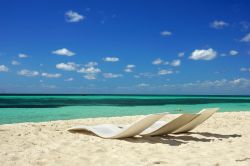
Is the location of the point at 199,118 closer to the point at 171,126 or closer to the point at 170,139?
the point at 171,126

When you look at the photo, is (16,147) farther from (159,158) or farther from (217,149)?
(217,149)

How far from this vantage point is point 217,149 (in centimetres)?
614

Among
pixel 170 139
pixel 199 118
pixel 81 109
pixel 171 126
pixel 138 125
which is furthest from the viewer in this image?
pixel 81 109

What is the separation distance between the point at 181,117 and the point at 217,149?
1687 mm

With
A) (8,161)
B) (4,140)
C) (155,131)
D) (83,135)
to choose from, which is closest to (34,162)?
(8,161)

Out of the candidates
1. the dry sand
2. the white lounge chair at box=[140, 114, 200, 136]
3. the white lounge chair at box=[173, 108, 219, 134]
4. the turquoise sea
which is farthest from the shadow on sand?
the turquoise sea

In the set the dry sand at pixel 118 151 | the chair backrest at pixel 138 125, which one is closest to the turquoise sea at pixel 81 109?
the dry sand at pixel 118 151

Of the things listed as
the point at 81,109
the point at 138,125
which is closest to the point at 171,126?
the point at 138,125

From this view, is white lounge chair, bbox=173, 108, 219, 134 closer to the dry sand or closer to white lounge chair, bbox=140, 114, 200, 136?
white lounge chair, bbox=140, 114, 200, 136

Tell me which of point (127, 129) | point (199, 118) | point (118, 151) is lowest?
point (118, 151)

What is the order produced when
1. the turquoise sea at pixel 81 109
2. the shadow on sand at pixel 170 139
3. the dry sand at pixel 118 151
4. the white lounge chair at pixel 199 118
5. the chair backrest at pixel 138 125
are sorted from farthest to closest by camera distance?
the turquoise sea at pixel 81 109 < the white lounge chair at pixel 199 118 < the shadow on sand at pixel 170 139 < the chair backrest at pixel 138 125 < the dry sand at pixel 118 151

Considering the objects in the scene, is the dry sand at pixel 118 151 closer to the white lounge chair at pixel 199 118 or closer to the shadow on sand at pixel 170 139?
the shadow on sand at pixel 170 139

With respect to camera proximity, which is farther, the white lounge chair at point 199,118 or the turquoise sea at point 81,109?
the turquoise sea at point 81,109

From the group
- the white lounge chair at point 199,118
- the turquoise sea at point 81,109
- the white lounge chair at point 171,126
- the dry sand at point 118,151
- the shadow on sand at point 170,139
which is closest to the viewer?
the dry sand at point 118,151
